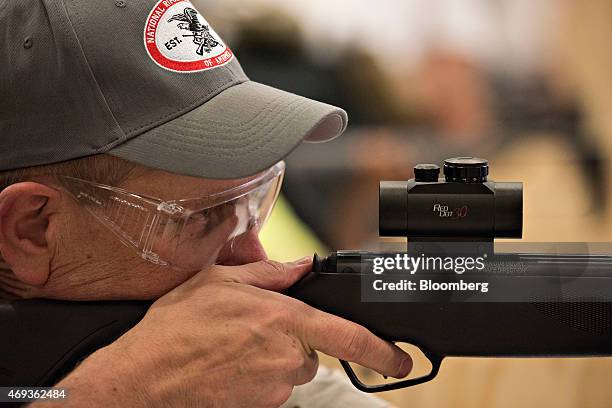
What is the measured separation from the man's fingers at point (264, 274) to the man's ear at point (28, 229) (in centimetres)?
24

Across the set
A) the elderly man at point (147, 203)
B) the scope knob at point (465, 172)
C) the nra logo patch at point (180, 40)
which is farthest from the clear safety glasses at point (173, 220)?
the scope knob at point (465, 172)

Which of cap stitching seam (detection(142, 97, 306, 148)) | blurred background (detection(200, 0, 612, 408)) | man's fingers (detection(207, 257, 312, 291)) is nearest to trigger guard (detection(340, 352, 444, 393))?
man's fingers (detection(207, 257, 312, 291))

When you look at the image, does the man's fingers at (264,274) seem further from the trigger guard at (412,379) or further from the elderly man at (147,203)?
the trigger guard at (412,379)

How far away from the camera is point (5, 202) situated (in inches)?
43.3

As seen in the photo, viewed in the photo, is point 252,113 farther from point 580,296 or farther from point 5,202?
point 580,296

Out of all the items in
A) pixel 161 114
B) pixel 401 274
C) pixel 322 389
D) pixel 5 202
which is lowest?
pixel 322 389

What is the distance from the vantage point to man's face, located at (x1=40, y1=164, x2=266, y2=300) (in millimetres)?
1129

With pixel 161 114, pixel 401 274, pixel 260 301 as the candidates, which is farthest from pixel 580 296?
pixel 161 114

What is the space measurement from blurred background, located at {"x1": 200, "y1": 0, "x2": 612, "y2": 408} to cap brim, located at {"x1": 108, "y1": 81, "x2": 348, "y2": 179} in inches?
42.6

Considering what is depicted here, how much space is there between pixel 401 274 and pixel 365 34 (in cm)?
134

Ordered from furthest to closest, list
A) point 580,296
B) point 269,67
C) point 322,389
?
1. point 269,67
2. point 322,389
3. point 580,296

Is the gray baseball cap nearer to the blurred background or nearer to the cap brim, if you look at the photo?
the cap brim

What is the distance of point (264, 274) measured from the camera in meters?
1.12

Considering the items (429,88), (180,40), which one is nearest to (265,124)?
(180,40)
